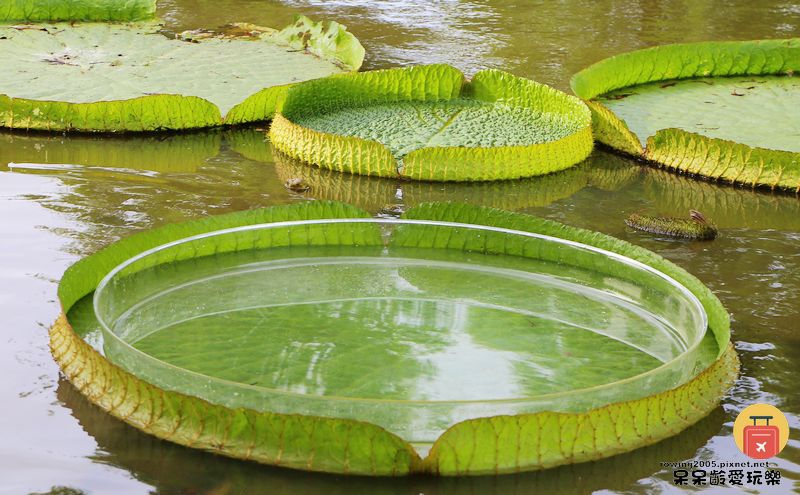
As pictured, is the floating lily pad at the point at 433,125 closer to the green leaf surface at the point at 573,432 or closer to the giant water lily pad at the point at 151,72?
the giant water lily pad at the point at 151,72

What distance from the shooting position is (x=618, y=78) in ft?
13.3

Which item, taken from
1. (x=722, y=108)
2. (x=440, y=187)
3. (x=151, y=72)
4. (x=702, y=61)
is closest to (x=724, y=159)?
(x=722, y=108)

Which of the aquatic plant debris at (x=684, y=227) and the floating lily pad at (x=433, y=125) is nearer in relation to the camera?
the aquatic plant debris at (x=684, y=227)

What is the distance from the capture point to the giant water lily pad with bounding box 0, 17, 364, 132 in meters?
3.59

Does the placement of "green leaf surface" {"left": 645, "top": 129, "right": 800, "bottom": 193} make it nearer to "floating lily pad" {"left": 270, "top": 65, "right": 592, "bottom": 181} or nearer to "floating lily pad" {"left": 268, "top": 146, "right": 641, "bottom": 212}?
"floating lily pad" {"left": 268, "top": 146, "right": 641, "bottom": 212}

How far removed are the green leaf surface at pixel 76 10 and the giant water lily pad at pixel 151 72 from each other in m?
0.09

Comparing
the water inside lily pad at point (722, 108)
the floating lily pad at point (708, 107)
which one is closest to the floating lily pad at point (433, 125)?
the floating lily pad at point (708, 107)

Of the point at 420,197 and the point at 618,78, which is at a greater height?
the point at 618,78

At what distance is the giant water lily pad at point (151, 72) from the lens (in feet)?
11.8

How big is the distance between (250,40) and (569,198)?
6.59 ft

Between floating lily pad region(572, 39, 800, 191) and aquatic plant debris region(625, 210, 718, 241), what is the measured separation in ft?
1.80

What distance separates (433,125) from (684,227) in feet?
3.52

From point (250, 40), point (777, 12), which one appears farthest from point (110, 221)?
point (777, 12)

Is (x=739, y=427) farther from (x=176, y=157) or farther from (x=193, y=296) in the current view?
(x=176, y=157)
